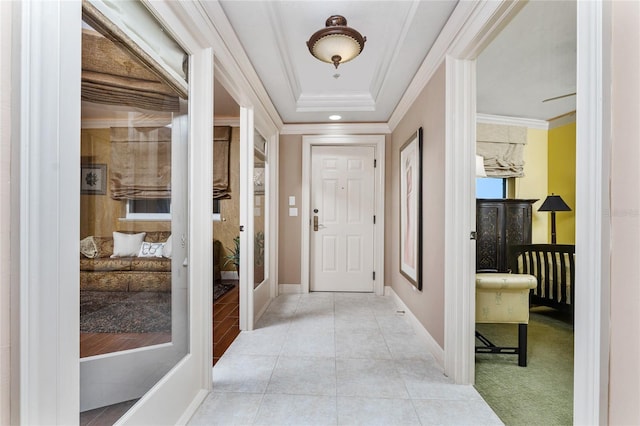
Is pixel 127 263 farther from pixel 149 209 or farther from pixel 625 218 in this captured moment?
pixel 625 218

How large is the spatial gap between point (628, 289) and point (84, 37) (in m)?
1.83

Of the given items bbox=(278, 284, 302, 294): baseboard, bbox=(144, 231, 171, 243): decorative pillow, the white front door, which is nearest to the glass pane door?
bbox=(144, 231, 171, 243): decorative pillow

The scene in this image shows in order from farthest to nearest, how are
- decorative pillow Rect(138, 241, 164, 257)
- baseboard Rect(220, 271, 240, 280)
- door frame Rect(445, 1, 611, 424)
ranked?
baseboard Rect(220, 271, 240, 280)
decorative pillow Rect(138, 241, 164, 257)
door frame Rect(445, 1, 611, 424)

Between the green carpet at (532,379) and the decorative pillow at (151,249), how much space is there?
2067 mm

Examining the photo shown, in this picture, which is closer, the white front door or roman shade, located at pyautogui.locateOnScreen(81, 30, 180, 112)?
roman shade, located at pyautogui.locateOnScreen(81, 30, 180, 112)

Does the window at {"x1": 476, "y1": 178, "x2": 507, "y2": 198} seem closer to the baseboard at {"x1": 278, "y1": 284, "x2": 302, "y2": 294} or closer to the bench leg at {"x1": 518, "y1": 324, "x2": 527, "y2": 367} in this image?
the bench leg at {"x1": 518, "y1": 324, "x2": 527, "y2": 367}

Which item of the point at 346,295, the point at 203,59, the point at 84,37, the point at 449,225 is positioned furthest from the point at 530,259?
the point at 84,37

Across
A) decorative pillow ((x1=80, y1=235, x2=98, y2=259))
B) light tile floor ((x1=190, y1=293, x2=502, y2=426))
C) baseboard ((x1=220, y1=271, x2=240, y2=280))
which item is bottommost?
light tile floor ((x1=190, y1=293, x2=502, y2=426))

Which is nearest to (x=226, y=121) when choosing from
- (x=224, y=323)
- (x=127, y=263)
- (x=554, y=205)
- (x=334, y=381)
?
(x=224, y=323)

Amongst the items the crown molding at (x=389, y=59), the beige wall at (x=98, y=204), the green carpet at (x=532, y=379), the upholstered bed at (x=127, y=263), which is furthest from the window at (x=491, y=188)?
the beige wall at (x=98, y=204)

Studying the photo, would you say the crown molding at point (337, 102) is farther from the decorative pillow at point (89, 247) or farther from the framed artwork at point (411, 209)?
the decorative pillow at point (89, 247)

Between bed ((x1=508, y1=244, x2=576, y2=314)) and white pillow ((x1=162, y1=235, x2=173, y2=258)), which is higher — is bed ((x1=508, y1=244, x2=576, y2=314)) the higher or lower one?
the lower one

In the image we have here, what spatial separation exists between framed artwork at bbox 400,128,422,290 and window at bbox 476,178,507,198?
67.3 inches

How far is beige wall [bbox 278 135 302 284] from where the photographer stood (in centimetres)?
396
